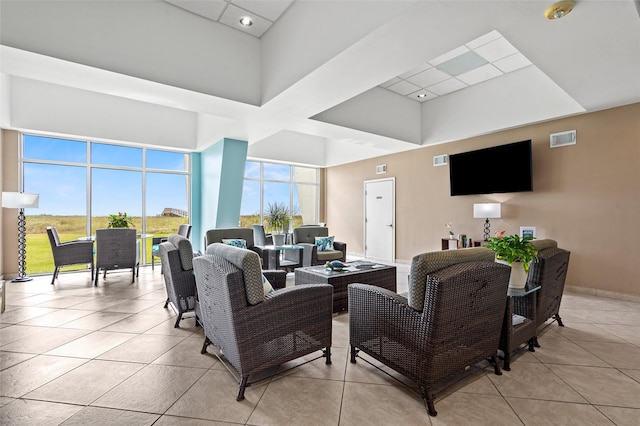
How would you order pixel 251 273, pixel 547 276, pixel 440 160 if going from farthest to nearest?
pixel 440 160 < pixel 547 276 < pixel 251 273

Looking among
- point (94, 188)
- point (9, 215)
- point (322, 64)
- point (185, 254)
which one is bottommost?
point (185, 254)

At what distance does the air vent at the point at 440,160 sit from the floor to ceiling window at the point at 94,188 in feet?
19.2

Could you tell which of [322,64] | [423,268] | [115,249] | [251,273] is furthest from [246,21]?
[115,249]

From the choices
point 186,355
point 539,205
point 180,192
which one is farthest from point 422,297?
point 180,192

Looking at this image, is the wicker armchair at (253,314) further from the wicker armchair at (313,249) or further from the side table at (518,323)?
the wicker armchair at (313,249)

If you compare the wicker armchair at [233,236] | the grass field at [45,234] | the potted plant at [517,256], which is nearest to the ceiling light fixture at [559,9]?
the potted plant at [517,256]

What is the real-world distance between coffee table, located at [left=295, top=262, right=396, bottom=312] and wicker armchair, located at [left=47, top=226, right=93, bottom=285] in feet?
12.9

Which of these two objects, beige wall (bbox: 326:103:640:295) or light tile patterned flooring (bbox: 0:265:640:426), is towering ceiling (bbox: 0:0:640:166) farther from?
light tile patterned flooring (bbox: 0:265:640:426)

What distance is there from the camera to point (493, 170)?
5453 millimetres

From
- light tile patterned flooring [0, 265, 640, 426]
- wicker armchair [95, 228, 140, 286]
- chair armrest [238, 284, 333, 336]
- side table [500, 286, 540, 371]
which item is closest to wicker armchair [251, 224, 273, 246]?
wicker armchair [95, 228, 140, 286]

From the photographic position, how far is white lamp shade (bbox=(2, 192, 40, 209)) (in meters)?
4.98

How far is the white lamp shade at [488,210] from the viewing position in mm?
5207

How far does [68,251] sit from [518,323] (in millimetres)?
6384

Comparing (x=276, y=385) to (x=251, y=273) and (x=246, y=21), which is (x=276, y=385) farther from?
(x=246, y=21)
